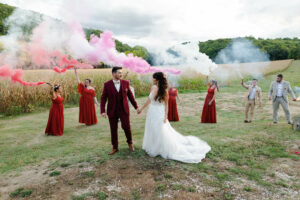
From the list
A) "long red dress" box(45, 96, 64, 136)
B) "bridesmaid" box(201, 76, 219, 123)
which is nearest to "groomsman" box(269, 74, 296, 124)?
"bridesmaid" box(201, 76, 219, 123)

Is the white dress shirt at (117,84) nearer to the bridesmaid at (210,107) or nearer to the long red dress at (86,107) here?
the long red dress at (86,107)

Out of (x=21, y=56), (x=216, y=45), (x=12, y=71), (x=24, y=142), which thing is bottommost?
(x=24, y=142)

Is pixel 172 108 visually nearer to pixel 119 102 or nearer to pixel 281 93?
pixel 281 93

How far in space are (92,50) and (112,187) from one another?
257 inches

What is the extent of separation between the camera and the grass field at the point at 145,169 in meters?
3.81

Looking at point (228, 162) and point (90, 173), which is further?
point (228, 162)

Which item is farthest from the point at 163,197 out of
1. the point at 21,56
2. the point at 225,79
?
the point at 225,79

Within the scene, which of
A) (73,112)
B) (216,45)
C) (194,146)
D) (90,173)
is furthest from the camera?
(216,45)

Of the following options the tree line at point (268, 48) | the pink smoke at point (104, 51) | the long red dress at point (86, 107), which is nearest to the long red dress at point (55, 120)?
the long red dress at point (86, 107)

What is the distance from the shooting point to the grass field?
381 cm

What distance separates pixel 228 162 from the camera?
16.7 ft

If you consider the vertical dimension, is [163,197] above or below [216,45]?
below

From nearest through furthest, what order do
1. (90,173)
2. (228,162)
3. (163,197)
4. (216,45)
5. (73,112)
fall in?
(163,197)
(90,173)
(228,162)
(73,112)
(216,45)

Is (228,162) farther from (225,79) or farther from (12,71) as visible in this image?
(225,79)
